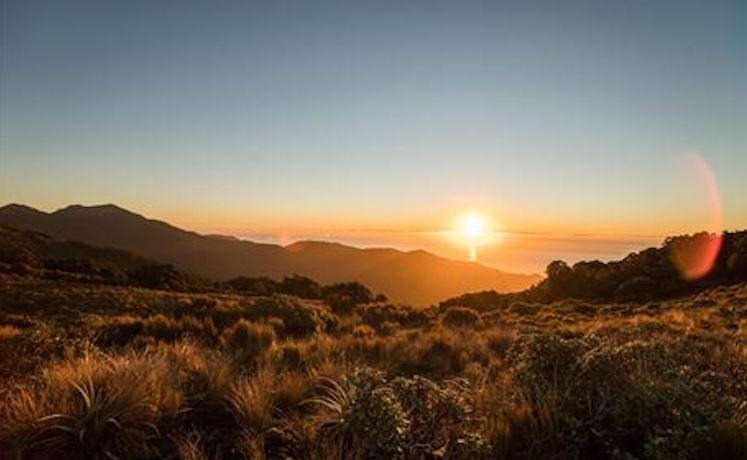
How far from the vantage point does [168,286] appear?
4888 centimetres

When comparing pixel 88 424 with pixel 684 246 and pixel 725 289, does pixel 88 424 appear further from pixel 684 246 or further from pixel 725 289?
pixel 684 246

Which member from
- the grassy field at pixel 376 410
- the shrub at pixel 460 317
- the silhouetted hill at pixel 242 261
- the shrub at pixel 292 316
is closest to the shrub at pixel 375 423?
the grassy field at pixel 376 410

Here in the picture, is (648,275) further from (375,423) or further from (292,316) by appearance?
(375,423)

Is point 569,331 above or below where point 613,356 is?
below

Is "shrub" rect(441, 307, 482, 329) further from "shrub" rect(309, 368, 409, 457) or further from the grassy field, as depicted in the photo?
"shrub" rect(309, 368, 409, 457)

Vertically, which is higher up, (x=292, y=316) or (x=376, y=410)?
(x=376, y=410)

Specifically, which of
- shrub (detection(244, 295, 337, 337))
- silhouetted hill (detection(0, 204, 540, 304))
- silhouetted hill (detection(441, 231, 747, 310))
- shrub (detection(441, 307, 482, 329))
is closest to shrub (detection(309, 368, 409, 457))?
shrub (detection(244, 295, 337, 337))

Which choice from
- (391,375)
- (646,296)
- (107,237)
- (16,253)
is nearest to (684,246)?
(646,296)

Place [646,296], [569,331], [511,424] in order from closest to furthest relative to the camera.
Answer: [511,424]
[569,331]
[646,296]

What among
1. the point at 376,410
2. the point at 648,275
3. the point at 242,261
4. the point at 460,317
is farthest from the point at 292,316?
the point at 242,261

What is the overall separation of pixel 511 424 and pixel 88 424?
4.33m

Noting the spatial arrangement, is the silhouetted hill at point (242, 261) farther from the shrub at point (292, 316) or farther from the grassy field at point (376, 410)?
the grassy field at point (376, 410)

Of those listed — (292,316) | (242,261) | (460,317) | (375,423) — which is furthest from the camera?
(242,261)

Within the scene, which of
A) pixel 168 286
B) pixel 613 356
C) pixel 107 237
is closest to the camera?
pixel 613 356
